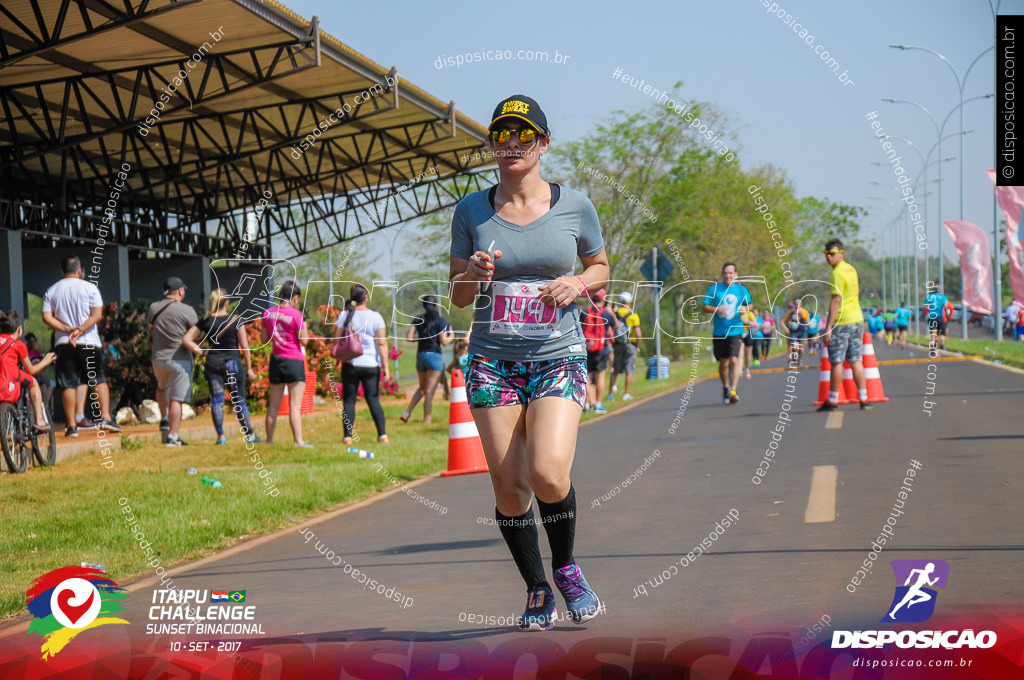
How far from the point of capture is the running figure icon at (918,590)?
15.9ft

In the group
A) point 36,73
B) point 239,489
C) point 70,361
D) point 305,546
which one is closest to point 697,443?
point 239,489

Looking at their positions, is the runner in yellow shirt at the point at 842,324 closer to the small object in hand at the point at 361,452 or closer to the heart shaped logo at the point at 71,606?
the small object in hand at the point at 361,452

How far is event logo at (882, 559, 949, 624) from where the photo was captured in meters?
4.68

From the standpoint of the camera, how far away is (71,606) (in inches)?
211

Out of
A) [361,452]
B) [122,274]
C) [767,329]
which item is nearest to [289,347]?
[361,452]

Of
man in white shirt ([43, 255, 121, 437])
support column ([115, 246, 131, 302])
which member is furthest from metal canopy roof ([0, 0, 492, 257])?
man in white shirt ([43, 255, 121, 437])

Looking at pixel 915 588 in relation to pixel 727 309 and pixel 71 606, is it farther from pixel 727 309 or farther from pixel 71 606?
pixel 727 309

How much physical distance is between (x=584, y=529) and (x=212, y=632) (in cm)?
309

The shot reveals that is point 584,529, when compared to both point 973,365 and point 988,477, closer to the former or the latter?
point 988,477

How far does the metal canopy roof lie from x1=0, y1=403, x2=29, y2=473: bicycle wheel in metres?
3.78

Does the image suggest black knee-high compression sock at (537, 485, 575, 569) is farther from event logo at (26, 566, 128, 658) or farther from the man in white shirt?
the man in white shirt

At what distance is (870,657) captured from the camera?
13.5 ft

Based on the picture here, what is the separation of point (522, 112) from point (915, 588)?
8.45 feet

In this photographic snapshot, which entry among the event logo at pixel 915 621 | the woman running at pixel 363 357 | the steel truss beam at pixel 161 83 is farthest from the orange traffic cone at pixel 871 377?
the event logo at pixel 915 621
